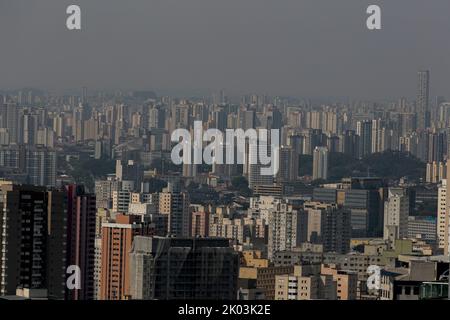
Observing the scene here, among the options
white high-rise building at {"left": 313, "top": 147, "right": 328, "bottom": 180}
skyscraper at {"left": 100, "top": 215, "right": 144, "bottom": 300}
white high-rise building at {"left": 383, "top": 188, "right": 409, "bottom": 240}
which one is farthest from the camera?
white high-rise building at {"left": 313, "top": 147, "right": 328, "bottom": 180}

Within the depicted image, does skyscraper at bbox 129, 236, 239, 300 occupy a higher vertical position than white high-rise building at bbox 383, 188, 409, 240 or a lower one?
lower

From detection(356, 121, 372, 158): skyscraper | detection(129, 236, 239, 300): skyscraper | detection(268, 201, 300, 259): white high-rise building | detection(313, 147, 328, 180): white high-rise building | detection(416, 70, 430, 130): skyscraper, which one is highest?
detection(416, 70, 430, 130): skyscraper

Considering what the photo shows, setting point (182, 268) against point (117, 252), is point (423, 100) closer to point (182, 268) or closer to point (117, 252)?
point (182, 268)

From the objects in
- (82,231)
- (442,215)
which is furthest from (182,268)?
(442,215)

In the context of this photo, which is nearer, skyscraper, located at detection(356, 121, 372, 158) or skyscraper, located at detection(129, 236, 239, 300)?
skyscraper, located at detection(129, 236, 239, 300)

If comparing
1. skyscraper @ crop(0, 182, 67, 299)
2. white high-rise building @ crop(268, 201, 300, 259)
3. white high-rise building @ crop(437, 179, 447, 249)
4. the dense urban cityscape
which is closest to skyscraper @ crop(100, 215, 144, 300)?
the dense urban cityscape

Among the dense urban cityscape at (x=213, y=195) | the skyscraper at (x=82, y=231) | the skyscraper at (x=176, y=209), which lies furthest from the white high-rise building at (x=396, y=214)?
the skyscraper at (x=82, y=231)

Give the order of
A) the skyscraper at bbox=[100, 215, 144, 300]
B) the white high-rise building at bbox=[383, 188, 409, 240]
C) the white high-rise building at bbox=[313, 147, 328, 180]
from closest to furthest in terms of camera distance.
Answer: the skyscraper at bbox=[100, 215, 144, 300]
the white high-rise building at bbox=[383, 188, 409, 240]
the white high-rise building at bbox=[313, 147, 328, 180]

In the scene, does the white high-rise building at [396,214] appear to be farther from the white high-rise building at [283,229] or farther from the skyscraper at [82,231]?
the skyscraper at [82,231]

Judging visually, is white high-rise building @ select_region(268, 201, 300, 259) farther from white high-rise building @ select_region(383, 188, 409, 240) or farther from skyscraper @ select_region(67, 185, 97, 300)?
skyscraper @ select_region(67, 185, 97, 300)
